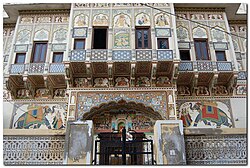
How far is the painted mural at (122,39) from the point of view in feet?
41.0

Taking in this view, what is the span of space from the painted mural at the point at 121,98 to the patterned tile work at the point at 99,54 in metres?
1.58

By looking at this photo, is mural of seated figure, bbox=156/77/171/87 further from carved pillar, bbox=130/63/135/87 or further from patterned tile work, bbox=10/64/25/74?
patterned tile work, bbox=10/64/25/74

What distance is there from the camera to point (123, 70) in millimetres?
12359

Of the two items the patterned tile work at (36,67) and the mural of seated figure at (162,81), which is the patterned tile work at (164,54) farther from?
the patterned tile work at (36,67)

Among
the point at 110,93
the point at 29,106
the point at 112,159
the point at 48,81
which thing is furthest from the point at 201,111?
the point at 29,106

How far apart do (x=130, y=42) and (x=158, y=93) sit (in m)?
2.58

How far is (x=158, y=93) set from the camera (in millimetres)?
12250

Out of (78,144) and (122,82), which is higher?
(122,82)

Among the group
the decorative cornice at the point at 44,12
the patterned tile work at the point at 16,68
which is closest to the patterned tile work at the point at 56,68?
the patterned tile work at the point at 16,68

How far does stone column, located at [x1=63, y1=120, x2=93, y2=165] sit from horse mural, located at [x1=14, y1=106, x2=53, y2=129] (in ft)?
18.9

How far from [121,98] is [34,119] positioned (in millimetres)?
3998

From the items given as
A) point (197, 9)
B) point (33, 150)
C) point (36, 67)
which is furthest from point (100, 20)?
point (33, 150)

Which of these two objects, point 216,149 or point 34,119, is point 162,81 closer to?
point 216,149

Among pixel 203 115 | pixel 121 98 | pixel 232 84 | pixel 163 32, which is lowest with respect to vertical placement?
pixel 203 115
